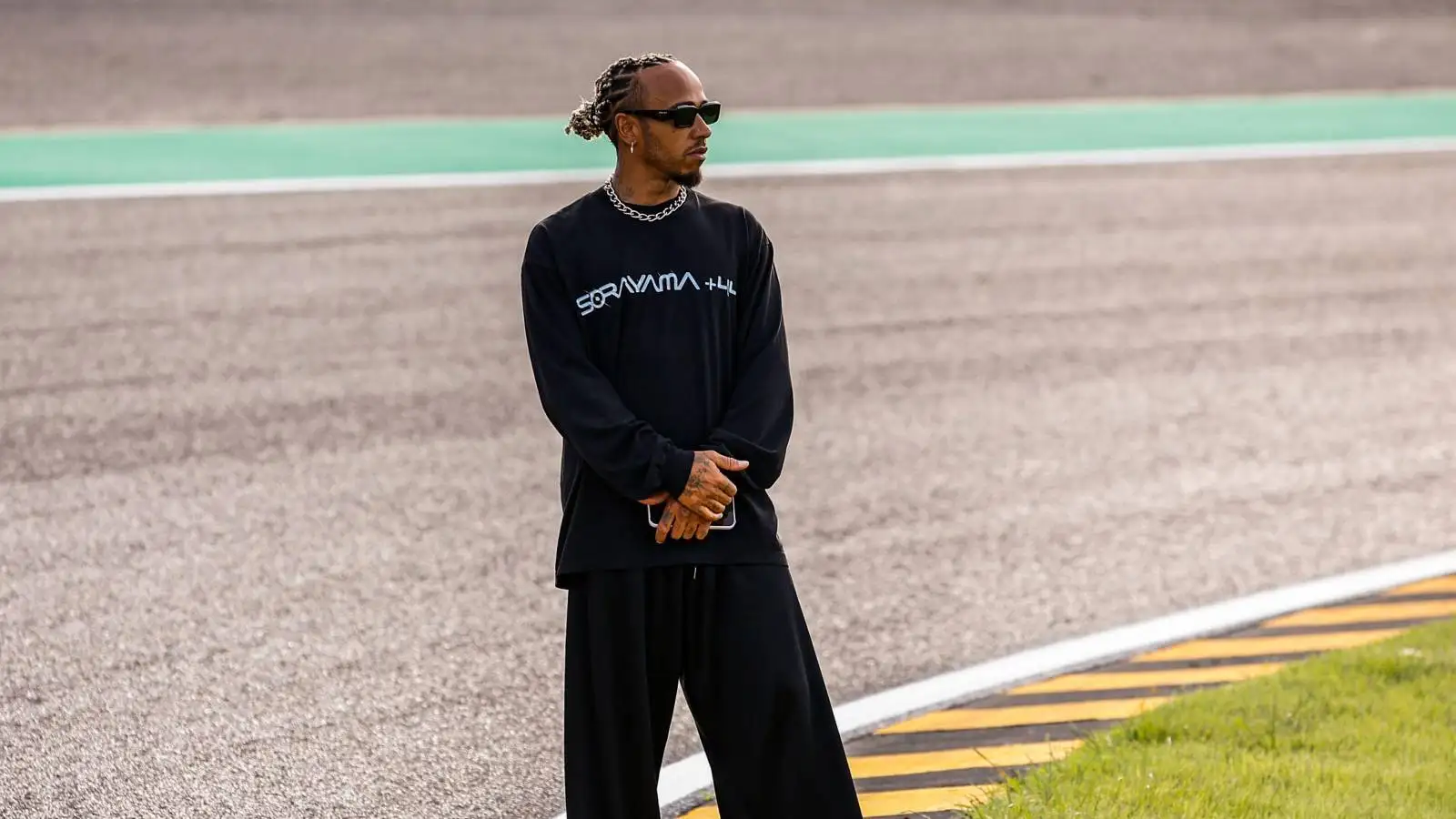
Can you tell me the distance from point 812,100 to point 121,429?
39.3 ft

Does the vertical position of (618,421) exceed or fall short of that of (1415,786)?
it exceeds it

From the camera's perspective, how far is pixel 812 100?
19.6m

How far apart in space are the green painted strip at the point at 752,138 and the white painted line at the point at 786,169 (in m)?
0.21

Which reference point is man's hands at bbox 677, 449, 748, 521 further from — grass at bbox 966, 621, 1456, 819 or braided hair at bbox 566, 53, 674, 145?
grass at bbox 966, 621, 1456, 819

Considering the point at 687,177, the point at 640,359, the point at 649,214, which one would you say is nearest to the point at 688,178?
the point at 687,177

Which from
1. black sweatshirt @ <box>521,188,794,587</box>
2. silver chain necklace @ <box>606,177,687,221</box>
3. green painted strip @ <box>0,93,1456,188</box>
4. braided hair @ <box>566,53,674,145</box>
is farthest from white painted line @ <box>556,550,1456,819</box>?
green painted strip @ <box>0,93,1456,188</box>

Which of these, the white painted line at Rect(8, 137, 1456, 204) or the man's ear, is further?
the white painted line at Rect(8, 137, 1456, 204)

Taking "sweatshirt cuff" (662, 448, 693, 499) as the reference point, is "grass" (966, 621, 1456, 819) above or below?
below

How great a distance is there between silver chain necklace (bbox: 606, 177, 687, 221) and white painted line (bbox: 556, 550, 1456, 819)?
5.89 feet

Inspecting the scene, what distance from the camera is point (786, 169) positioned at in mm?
15852

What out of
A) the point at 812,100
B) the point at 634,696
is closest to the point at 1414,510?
the point at 634,696

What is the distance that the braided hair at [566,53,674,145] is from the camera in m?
4.09

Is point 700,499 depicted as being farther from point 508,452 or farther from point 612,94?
point 508,452

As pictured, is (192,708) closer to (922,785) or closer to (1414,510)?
(922,785)
